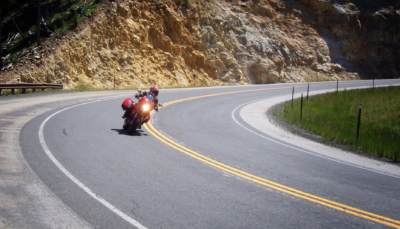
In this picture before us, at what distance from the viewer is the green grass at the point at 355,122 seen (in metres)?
11.7

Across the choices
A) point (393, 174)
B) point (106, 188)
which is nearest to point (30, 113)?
point (106, 188)

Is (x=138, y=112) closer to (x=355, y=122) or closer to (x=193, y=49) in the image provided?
(x=355, y=122)

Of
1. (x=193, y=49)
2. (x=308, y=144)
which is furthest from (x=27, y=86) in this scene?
(x=193, y=49)

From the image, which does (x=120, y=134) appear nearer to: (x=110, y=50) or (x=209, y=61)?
(x=110, y=50)

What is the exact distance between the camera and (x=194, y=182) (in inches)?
259

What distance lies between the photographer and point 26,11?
35.2 metres

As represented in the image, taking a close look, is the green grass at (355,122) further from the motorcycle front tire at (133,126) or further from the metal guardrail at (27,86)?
the metal guardrail at (27,86)

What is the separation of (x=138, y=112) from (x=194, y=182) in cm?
504

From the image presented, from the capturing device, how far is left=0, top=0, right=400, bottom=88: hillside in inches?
1224

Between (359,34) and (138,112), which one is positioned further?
(359,34)

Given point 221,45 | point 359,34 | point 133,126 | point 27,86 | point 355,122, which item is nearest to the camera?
point 133,126

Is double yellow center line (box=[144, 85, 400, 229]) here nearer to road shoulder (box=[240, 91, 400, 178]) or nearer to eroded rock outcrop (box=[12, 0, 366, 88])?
road shoulder (box=[240, 91, 400, 178])

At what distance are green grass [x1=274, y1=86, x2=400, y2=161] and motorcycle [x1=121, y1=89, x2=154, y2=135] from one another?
261 inches

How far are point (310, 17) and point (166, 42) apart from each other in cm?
2856
